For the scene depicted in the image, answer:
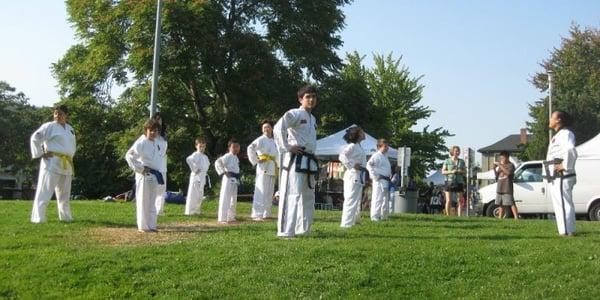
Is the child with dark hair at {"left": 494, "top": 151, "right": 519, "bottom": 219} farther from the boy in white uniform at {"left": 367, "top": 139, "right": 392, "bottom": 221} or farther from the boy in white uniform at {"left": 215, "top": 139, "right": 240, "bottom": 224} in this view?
the boy in white uniform at {"left": 215, "top": 139, "right": 240, "bottom": 224}

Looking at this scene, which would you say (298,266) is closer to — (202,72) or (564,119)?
(564,119)

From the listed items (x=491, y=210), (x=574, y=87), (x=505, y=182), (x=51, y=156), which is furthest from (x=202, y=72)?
(x=574, y=87)

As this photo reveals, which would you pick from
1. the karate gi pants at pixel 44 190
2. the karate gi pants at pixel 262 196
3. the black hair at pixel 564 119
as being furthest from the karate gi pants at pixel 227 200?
the black hair at pixel 564 119

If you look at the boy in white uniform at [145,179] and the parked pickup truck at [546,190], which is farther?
the parked pickup truck at [546,190]

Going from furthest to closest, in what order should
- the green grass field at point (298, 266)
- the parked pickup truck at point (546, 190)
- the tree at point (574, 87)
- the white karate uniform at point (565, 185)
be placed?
1. the tree at point (574, 87)
2. the parked pickup truck at point (546, 190)
3. the white karate uniform at point (565, 185)
4. the green grass field at point (298, 266)

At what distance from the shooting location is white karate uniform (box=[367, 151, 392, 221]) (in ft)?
50.7

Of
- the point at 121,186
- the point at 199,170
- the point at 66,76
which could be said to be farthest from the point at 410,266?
the point at 121,186

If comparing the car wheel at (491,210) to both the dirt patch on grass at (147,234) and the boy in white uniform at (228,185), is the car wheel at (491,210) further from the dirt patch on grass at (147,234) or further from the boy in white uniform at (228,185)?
the dirt patch on grass at (147,234)

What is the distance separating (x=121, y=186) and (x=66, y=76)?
27.7 ft

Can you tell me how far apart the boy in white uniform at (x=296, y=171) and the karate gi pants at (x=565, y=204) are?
13.1 feet

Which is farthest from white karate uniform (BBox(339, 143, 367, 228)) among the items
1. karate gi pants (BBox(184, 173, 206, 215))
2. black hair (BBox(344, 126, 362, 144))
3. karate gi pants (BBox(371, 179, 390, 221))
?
karate gi pants (BBox(184, 173, 206, 215))

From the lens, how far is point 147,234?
11.4 metres

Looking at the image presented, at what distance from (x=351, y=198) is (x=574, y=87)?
4932 cm

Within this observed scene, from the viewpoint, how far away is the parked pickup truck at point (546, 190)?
69.6ft
